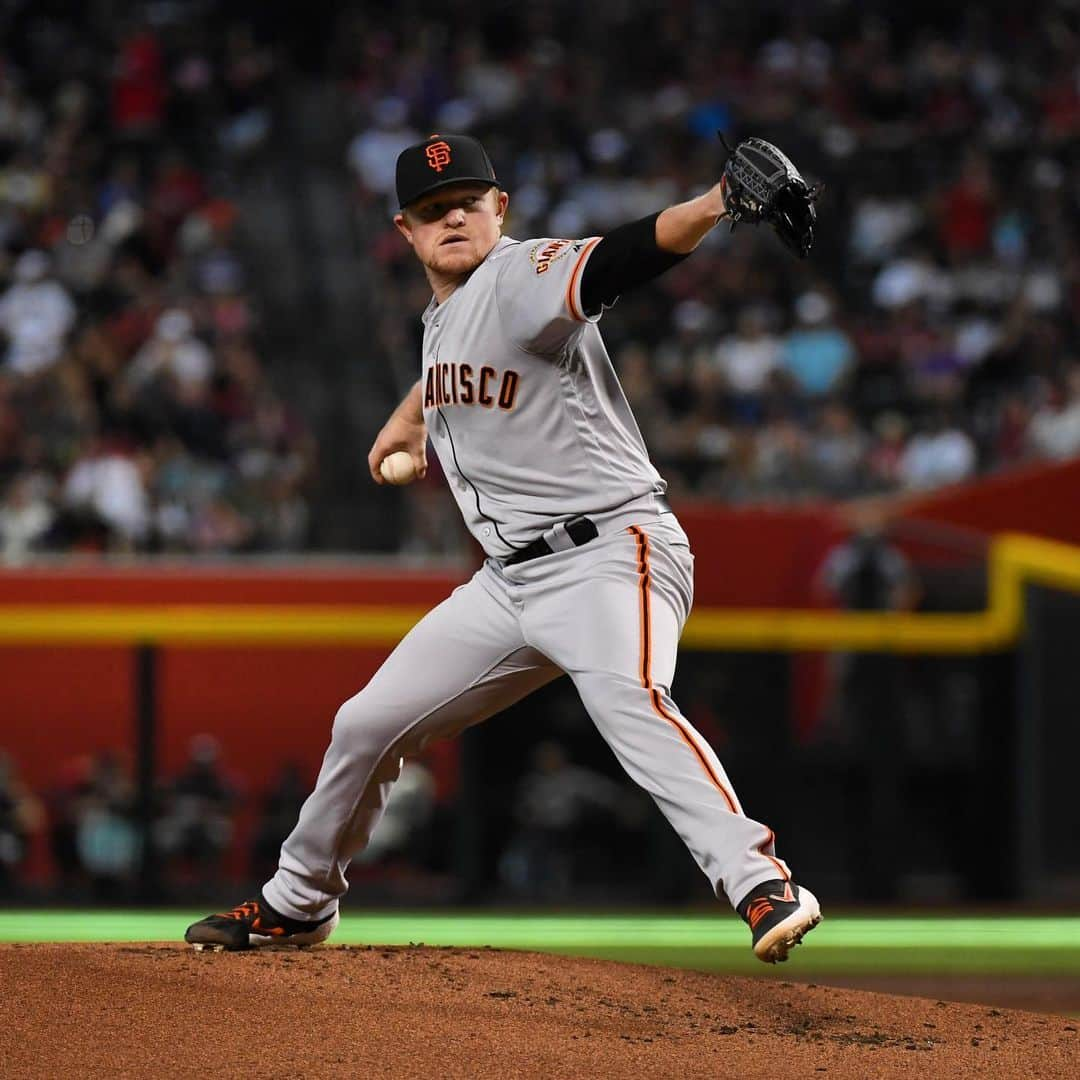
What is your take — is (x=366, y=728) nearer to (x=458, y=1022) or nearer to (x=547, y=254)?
(x=458, y=1022)

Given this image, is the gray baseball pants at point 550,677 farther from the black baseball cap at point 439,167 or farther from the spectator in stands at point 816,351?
the spectator in stands at point 816,351

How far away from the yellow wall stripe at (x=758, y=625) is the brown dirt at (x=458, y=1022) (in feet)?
12.8

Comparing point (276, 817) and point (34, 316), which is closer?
point (276, 817)

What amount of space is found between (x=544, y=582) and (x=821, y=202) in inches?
379

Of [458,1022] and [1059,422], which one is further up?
[1059,422]

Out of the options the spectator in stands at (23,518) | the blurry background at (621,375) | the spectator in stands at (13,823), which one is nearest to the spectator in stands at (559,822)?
the blurry background at (621,375)

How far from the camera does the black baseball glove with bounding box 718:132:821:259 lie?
3645 mm

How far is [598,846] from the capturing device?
340 inches

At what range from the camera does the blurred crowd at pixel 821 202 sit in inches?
452

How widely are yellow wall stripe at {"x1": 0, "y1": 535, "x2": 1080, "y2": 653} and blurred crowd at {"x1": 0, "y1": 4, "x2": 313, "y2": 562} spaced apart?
1612 mm

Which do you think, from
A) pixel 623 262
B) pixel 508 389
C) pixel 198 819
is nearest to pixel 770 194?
pixel 623 262

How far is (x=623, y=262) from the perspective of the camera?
379 centimetres

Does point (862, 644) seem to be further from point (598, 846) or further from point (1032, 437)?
point (1032, 437)

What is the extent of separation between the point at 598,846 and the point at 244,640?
1856 mm
